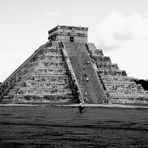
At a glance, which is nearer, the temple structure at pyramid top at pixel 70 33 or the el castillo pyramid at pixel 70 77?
the el castillo pyramid at pixel 70 77

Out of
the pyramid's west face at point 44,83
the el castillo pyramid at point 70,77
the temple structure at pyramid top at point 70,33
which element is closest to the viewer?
the pyramid's west face at point 44,83

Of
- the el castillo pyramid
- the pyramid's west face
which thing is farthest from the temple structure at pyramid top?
the pyramid's west face

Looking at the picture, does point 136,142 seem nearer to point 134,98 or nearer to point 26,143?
point 26,143

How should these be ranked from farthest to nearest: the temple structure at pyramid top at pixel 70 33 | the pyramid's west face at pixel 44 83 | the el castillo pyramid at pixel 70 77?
Answer: the temple structure at pyramid top at pixel 70 33
the el castillo pyramid at pixel 70 77
the pyramid's west face at pixel 44 83

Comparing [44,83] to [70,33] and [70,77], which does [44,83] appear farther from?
[70,33]

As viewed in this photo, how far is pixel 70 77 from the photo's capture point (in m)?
41.2

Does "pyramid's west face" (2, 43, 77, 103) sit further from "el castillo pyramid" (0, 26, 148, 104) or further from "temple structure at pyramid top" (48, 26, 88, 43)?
"temple structure at pyramid top" (48, 26, 88, 43)

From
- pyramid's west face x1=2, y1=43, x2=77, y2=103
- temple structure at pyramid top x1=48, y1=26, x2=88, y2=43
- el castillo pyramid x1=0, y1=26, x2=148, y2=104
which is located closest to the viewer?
pyramid's west face x1=2, y1=43, x2=77, y2=103

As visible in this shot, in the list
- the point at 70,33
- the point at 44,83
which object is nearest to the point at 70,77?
the point at 44,83

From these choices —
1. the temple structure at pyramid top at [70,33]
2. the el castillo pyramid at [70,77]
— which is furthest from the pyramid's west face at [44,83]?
the temple structure at pyramid top at [70,33]

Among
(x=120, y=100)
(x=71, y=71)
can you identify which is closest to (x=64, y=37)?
(x=71, y=71)

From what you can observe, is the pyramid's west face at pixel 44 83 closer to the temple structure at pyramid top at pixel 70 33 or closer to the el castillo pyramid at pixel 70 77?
the el castillo pyramid at pixel 70 77

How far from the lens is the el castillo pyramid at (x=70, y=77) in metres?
38.6

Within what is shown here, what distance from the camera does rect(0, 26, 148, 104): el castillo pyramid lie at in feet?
127
